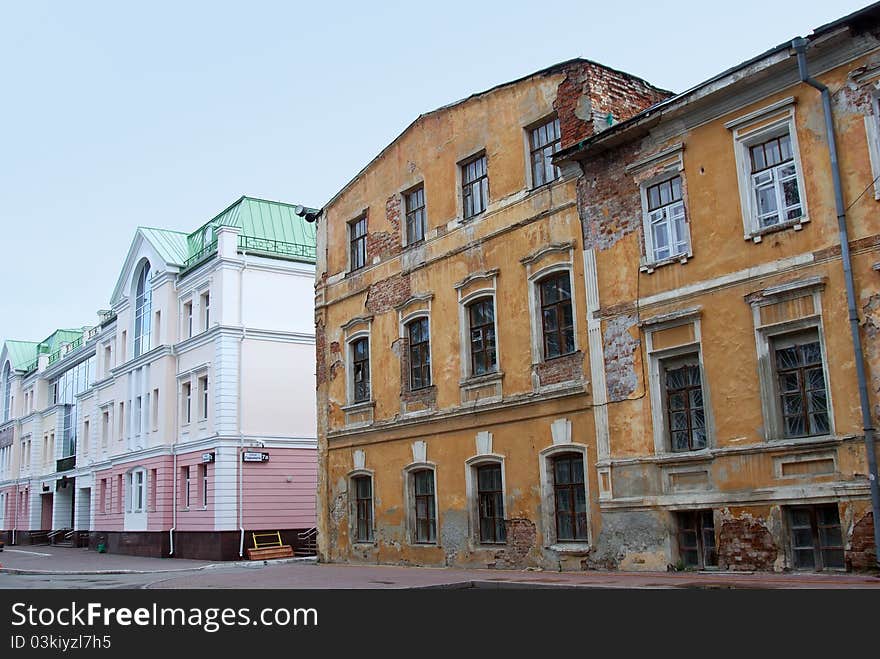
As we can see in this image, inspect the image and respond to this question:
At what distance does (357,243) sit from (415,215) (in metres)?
2.75

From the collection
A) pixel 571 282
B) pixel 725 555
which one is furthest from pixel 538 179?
pixel 725 555

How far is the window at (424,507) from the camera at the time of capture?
68.3 feet

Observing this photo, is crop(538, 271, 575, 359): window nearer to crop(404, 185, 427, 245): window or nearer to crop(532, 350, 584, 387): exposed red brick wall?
crop(532, 350, 584, 387): exposed red brick wall

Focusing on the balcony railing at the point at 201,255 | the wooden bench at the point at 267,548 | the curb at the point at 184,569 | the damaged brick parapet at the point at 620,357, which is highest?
the balcony railing at the point at 201,255

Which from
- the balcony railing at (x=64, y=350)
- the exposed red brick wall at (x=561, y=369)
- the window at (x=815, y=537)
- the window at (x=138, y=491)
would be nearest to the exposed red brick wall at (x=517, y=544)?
the exposed red brick wall at (x=561, y=369)

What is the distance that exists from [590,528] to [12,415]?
175 ft

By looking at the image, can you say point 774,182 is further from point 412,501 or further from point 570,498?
point 412,501

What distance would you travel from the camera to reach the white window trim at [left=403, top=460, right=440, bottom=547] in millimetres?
20453

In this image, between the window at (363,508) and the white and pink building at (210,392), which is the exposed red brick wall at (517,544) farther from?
the white and pink building at (210,392)

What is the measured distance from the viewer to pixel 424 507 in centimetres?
2116

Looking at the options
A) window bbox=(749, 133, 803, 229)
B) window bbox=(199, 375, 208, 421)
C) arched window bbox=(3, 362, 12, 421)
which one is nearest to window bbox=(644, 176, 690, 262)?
window bbox=(749, 133, 803, 229)

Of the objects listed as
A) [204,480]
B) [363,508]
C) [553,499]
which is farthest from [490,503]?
[204,480]

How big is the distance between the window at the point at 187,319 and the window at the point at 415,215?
14.9 metres

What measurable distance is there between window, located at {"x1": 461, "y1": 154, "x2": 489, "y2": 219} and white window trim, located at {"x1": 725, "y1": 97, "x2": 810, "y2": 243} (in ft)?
21.6
